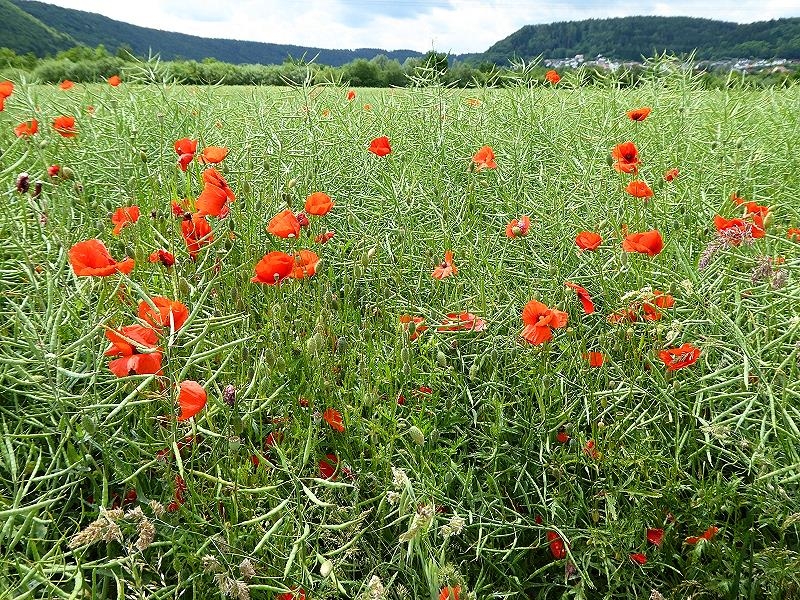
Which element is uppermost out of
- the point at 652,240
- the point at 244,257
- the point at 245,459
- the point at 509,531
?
the point at 652,240

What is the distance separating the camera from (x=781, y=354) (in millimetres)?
1515

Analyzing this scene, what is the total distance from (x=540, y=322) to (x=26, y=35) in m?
61.7

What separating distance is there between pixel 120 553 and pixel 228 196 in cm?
93

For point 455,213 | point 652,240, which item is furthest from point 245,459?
point 455,213

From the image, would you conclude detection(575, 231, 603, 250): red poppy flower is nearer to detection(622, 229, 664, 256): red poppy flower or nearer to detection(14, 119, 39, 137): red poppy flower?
detection(622, 229, 664, 256): red poppy flower

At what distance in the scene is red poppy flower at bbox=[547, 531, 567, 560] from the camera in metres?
1.31

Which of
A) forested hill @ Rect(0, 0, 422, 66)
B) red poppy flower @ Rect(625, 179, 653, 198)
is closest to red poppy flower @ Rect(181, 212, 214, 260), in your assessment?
red poppy flower @ Rect(625, 179, 653, 198)

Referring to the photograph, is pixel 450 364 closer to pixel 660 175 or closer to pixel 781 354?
pixel 781 354

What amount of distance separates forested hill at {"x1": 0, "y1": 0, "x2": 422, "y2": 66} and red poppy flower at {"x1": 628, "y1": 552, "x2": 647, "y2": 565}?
3629 cm

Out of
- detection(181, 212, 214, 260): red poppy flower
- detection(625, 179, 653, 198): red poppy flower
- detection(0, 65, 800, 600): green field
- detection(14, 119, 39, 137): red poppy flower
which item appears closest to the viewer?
detection(0, 65, 800, 600): green field

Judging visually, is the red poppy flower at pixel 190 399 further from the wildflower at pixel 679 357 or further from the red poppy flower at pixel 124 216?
the wildflower at pixel 679 357

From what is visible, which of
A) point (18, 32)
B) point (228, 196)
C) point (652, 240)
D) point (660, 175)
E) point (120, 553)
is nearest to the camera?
point (120, 553)

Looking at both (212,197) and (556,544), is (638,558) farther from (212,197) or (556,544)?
(212,197)

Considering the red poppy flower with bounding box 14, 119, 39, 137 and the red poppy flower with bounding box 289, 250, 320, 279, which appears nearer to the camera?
the red poppy flower with bounding box 289, 250, 320, 279
